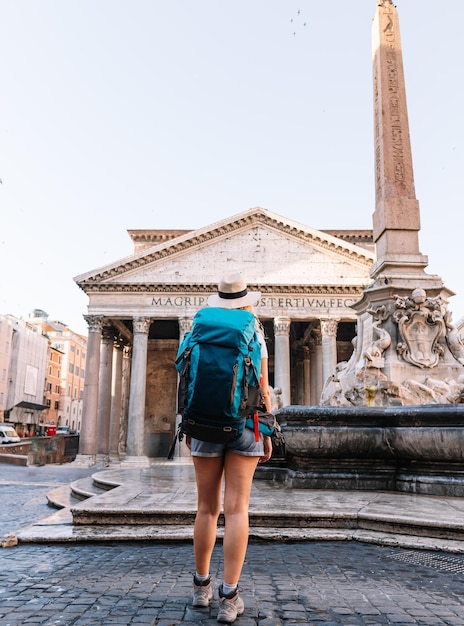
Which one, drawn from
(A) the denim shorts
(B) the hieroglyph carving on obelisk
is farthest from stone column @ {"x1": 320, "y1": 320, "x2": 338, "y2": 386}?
(A) the denim shorts

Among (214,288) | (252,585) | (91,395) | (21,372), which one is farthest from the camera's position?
(21,372)

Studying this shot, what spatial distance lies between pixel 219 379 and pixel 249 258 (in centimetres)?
2717

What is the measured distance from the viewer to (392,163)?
7570mm

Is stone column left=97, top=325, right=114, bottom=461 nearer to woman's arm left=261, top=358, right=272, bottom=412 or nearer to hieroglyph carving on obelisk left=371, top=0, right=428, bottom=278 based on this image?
hieroglyph carving on obelisk left=371, top=0, right=428, bottom=278

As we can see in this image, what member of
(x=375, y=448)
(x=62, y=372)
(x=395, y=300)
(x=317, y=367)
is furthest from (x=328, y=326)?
(x=62, y=372)

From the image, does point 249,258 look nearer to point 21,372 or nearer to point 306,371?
point 306,371

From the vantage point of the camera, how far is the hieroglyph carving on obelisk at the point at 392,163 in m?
7.26

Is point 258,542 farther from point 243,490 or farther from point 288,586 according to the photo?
point 243,490

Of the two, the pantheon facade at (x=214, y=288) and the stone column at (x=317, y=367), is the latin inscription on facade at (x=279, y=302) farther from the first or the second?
the stone column at (x=317, y=367)

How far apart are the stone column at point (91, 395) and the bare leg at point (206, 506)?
83.8ft

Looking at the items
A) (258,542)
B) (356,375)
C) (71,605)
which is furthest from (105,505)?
(356,375)

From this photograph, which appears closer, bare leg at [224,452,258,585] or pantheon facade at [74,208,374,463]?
bare leg at [224,452,258,585]

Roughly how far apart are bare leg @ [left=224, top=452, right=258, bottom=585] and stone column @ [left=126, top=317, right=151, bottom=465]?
2494 cm

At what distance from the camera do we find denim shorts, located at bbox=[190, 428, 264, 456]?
253cm
